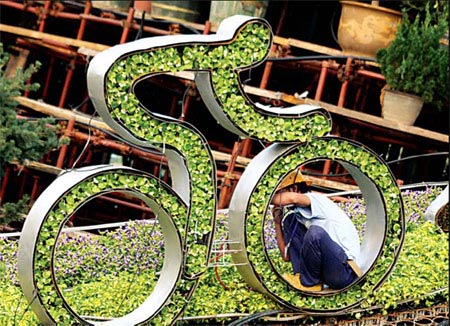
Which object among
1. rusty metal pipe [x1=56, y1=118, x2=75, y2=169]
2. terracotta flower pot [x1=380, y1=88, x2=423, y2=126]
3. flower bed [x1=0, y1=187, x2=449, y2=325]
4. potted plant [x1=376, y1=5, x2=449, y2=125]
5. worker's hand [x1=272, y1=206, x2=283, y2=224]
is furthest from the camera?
rusty metal pipe [x1=56, y1=118, x2=75, y2=169]

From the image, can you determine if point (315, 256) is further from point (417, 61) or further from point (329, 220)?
point (417, 61)

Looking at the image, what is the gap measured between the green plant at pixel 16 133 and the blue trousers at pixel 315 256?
442 cm

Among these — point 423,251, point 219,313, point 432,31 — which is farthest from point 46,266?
point 432,31

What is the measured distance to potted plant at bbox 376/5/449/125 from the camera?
1359 cm

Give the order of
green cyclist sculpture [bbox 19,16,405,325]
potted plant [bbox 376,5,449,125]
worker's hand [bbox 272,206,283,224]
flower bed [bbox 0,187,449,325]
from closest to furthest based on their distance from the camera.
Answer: green cyclist sculpture [bbox 19,16,405,325] → flower bed [bbox 0,187,449,325] → worker's hand [bbox 272,206,283,224] → potted plant [bbox 376,5,449,125]

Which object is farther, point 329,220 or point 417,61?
point 417,61

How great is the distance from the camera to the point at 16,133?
13.2m

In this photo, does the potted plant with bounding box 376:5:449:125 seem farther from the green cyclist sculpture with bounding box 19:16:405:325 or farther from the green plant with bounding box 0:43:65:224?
the green cyclist sculpture with bounding box 19:16:405:325

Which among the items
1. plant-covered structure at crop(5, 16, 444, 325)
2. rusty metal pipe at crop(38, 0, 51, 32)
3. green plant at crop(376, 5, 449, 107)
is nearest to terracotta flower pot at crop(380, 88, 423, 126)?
green plant at crop(376, 5, 449, 107)

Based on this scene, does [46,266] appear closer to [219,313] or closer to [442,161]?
[219,313]

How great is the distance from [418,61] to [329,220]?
15.8 ft

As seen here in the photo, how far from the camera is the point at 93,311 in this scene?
8.64 metres

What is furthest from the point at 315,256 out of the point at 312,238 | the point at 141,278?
the point at 141,278

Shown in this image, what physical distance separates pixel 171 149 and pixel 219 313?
1222 mm
